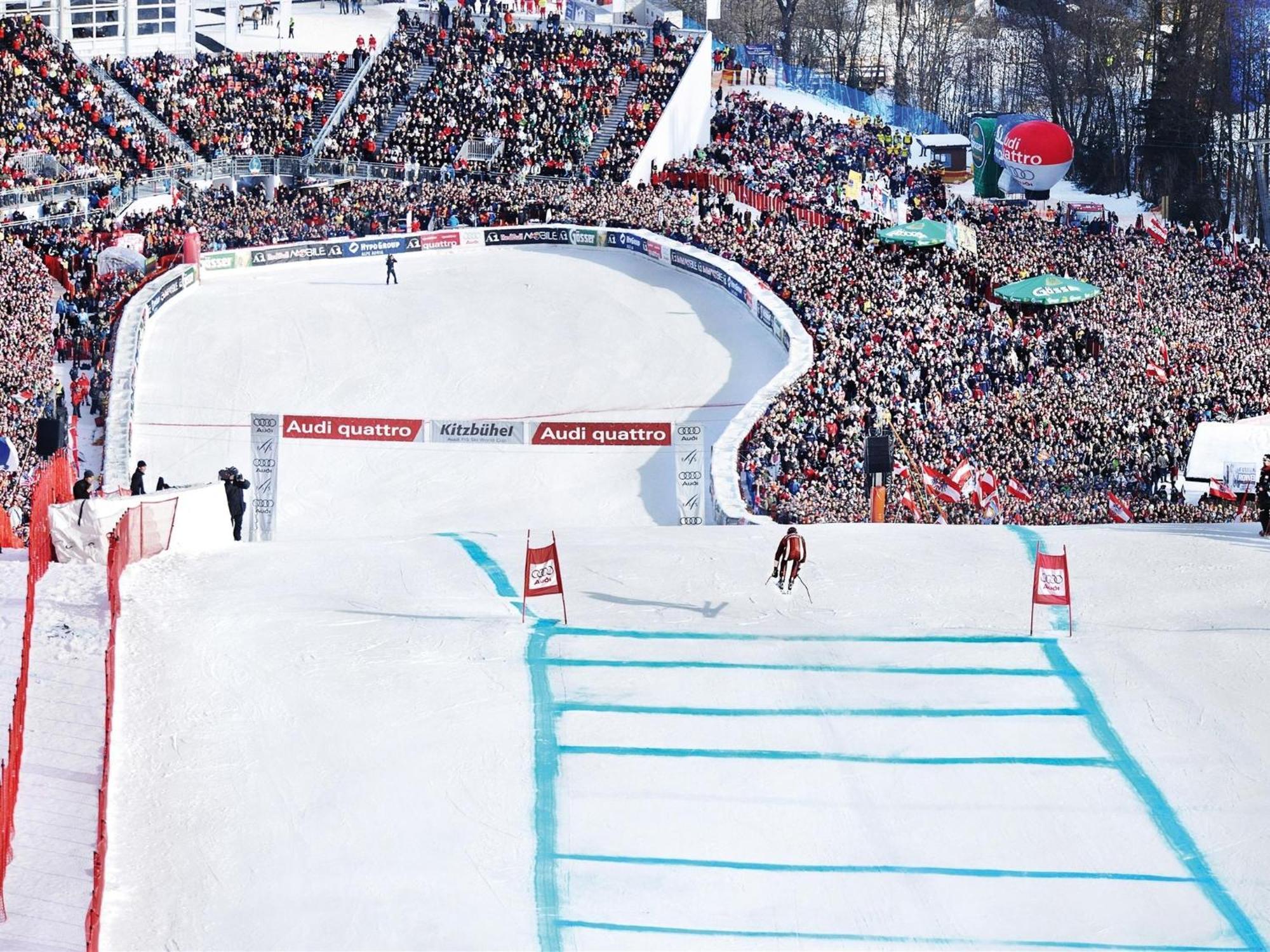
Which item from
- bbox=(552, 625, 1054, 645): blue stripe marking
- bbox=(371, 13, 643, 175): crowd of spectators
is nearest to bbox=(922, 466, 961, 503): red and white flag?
bbox=(552, 625, 1054, 645): blue stripe marking

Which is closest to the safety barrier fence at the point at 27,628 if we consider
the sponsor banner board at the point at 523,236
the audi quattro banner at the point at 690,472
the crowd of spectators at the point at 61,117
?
the audi quattro banner at the point at 690,472

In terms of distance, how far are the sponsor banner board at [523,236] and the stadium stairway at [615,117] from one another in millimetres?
6140

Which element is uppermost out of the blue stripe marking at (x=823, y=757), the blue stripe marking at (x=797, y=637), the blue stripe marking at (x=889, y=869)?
the blue stripe marking at (x=797, y=637)

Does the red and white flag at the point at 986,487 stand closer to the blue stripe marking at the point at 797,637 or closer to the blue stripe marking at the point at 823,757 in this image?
the blue stripe marking at the point at 797,637

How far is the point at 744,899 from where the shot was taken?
16.6 m

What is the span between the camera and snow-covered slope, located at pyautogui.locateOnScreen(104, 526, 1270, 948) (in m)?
16.5

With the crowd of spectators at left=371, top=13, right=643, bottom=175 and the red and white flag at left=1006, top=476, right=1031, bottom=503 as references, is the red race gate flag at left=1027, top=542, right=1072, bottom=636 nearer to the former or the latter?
the red and white flag at left=1006, top=476, right=1031, bottom=503

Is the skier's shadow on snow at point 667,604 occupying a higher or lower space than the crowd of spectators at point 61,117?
lower

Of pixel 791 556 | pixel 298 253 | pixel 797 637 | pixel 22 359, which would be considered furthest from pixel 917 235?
pixel 797 637

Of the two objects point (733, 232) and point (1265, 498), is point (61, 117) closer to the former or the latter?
point (733, 232)

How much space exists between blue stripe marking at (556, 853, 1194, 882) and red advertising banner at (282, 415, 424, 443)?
14423 mm

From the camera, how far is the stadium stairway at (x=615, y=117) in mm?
53938

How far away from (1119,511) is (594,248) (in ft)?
67.5

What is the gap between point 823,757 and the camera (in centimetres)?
1936
